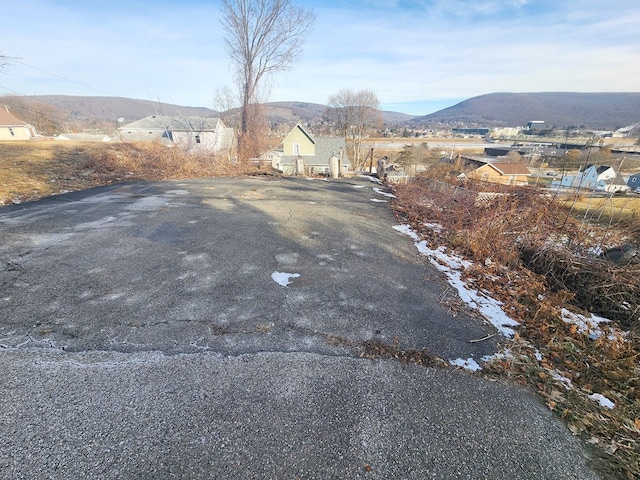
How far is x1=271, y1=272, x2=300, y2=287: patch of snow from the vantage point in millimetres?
3498

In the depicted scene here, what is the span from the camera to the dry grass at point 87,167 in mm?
7508

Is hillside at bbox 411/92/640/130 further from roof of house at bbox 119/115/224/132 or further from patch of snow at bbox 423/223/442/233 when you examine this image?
patch of snow at bbox 423/223/442/233

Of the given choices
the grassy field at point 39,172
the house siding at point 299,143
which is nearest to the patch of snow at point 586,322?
the grassy field at point 39,172

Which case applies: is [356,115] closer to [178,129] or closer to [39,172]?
[178,129]

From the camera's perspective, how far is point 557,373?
7.82 feet

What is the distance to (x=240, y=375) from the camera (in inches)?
82.4

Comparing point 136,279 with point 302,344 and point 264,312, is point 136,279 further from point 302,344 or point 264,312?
point 302,344

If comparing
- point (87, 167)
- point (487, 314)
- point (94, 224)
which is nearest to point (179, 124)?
point (87, 167)

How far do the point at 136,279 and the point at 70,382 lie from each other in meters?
1.57

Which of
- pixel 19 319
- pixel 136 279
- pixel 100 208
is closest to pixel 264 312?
pixel 136 279

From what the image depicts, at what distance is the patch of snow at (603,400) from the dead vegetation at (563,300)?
0.03 metres

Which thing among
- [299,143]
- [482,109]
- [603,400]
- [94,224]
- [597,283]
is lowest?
[603,400]

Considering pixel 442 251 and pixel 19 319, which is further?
pixel 442 251

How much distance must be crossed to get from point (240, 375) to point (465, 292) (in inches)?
121
